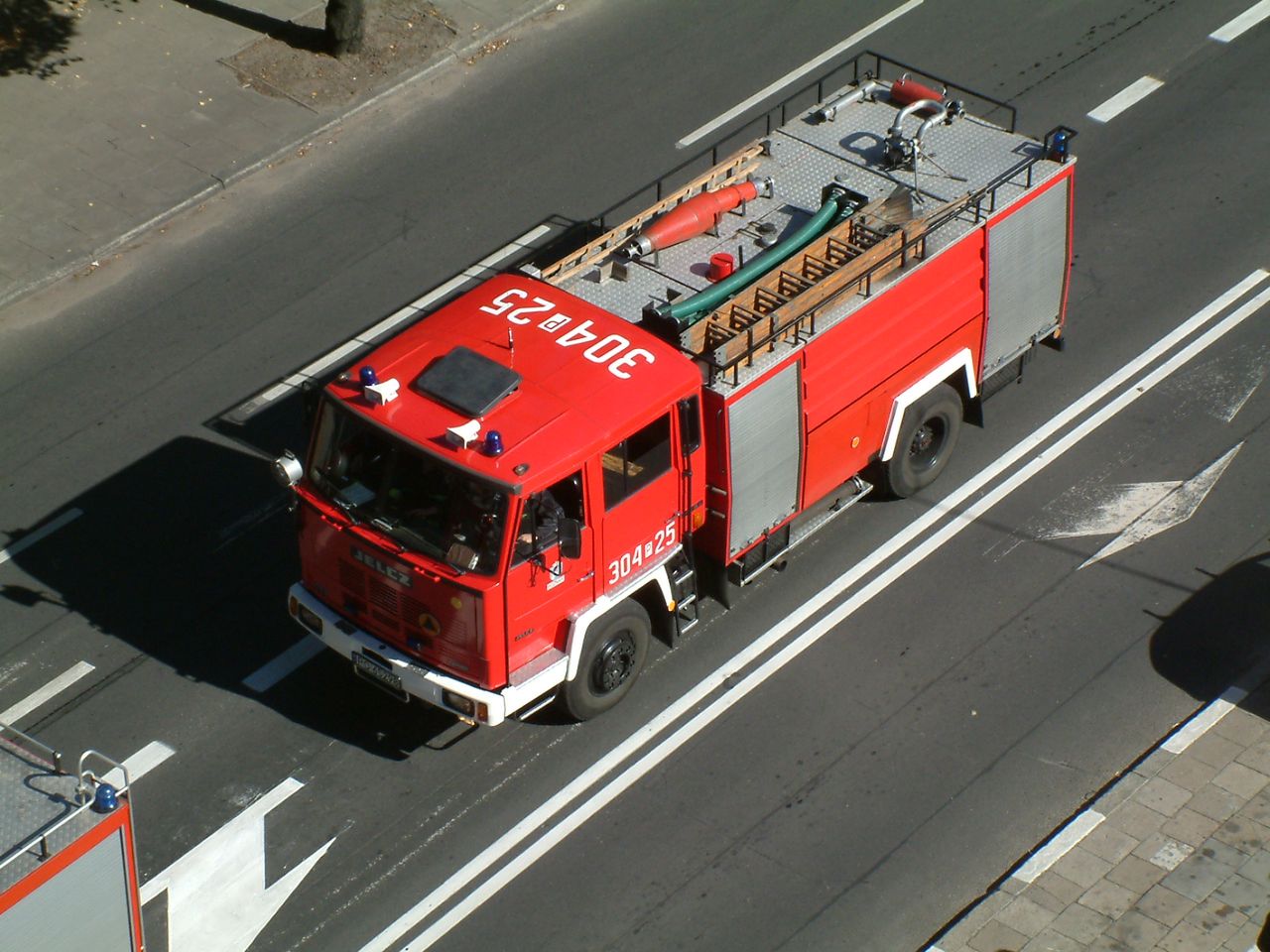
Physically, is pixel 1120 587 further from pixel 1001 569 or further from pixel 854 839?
pixel 854 839

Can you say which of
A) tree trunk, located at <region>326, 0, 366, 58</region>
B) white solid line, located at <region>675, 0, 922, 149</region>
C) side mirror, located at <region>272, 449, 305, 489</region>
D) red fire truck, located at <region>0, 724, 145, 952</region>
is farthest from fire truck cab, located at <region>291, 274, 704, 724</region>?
tree trunk, located at <region>326, 0, 366, 58</region>

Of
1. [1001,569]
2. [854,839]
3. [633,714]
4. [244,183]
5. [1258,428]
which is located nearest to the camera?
[854,839]

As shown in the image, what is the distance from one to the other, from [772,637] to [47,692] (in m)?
5.79

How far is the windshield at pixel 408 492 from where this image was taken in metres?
12.5

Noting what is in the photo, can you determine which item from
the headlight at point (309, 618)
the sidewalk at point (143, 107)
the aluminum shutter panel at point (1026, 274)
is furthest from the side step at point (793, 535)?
the sidewalk at point (143, 107)

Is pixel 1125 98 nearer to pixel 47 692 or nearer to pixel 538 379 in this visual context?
pixel 538 379

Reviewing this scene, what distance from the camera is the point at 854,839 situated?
13.3 metres

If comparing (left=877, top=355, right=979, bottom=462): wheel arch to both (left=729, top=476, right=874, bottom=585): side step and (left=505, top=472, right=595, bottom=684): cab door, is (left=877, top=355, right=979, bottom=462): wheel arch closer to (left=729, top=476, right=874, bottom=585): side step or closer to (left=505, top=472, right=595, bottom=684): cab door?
(left=729, top=476, right=874, bottom=585): side step

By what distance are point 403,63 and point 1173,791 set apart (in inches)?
505

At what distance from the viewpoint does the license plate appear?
44.0 feet

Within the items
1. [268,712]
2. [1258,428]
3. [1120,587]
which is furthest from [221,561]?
[1258,428]

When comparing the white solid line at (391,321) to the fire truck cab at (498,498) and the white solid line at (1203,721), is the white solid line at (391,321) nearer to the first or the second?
the fire truck cab at (498,498)

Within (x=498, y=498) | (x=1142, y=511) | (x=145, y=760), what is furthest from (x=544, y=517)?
(x=1142, y=511)

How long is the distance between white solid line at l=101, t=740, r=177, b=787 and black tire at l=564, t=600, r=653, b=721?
123 inches
